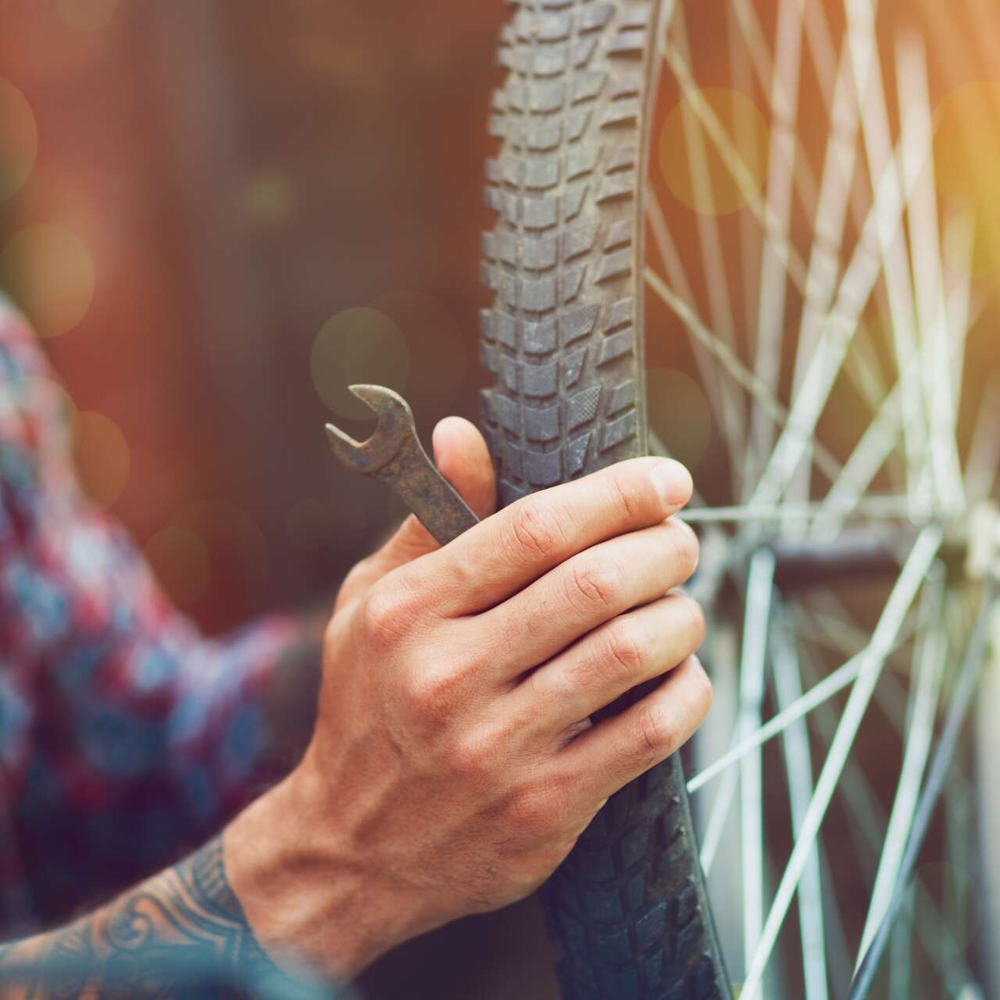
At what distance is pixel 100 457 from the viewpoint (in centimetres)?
168

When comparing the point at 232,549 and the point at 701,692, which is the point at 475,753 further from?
the point at 232,549

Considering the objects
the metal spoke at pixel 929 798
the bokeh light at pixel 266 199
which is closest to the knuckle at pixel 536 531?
the metal spoke at pixel 929 798

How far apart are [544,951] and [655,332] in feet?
3.24

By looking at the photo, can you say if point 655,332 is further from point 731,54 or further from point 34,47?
point 34,47

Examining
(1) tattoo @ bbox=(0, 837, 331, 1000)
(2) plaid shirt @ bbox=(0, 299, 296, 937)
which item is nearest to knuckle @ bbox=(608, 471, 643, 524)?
(1) tattoo @ bbox=(0, 837, 331, 1000)

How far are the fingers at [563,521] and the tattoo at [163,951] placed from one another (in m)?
0.27

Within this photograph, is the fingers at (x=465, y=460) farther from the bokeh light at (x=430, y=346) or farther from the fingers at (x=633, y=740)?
the bokeh light at (x=430, y=346)

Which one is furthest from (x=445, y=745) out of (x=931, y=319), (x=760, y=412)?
(x=760, y=412)

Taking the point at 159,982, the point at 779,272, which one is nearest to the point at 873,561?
the point at 159,982

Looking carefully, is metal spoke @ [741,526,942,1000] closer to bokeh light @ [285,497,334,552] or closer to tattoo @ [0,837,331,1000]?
tattoo @ [0,837,331,1000]

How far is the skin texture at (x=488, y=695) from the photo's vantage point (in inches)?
14.1

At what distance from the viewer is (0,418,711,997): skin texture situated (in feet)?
1.18

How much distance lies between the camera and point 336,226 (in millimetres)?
1688

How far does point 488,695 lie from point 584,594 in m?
0.06
